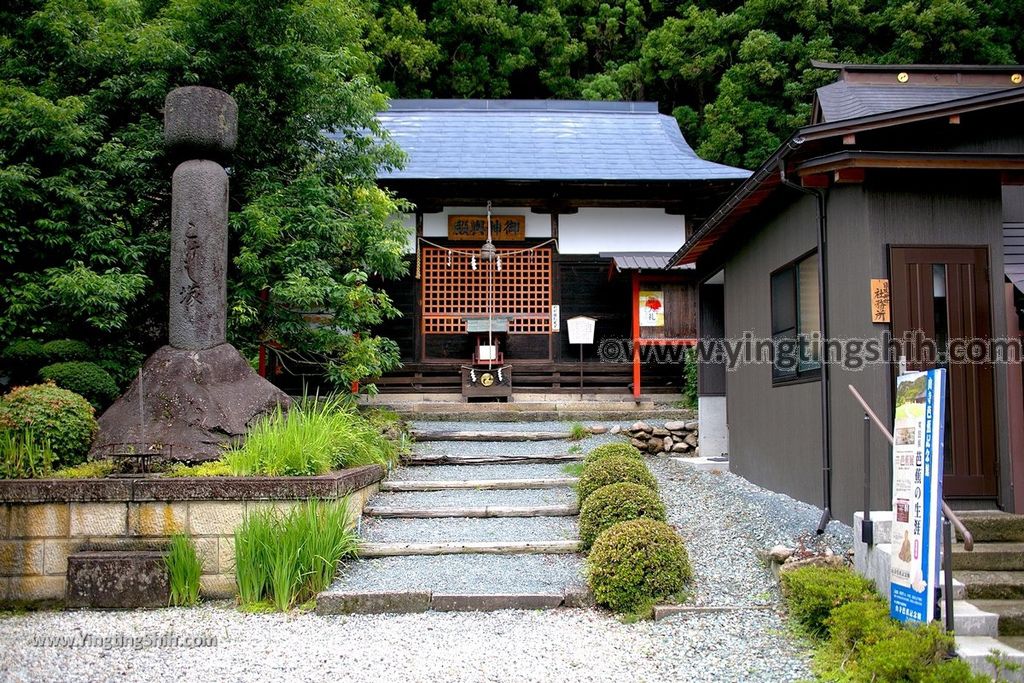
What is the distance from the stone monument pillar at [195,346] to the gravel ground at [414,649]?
1640 mm

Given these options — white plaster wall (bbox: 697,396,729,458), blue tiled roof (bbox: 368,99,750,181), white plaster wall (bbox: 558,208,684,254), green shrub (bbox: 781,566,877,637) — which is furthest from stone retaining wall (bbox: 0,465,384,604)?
white plaster wall (bbox: 558,208,684,254)

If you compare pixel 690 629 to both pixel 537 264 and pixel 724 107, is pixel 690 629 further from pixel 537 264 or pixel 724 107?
pixel 724 107

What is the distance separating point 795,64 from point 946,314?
16.6 metres

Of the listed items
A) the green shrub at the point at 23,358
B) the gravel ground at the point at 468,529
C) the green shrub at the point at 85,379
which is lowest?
the gravel ground at the point at 468,529

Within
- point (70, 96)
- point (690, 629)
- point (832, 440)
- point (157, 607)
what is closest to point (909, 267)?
point (832, 440)

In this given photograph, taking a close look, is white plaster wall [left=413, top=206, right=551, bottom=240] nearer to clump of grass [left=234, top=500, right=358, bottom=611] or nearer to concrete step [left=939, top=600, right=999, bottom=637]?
clump of grass [left=234, top=500, right=358, bottom=611]

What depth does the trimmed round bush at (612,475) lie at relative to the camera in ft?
23.4

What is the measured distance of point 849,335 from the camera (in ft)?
20.7

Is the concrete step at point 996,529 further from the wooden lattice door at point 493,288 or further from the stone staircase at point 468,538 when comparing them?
the wooden lattice door at point 493,288

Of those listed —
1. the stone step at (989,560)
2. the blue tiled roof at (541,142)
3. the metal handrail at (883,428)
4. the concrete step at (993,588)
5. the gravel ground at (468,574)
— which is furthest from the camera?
the blue tiled roof at (541,142)

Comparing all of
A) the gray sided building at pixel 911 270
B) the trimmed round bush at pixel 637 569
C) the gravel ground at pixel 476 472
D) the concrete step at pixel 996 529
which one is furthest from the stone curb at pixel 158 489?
the concrete step at pixel 996 529

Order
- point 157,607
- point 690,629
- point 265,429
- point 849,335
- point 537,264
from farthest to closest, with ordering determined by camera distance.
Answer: point 537,264
point 265,429
point 849,335
point 157,607
point 690,629

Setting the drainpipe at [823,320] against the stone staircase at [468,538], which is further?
the drainpipe at [823,320]

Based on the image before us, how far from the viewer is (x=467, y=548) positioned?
6.66 meters
